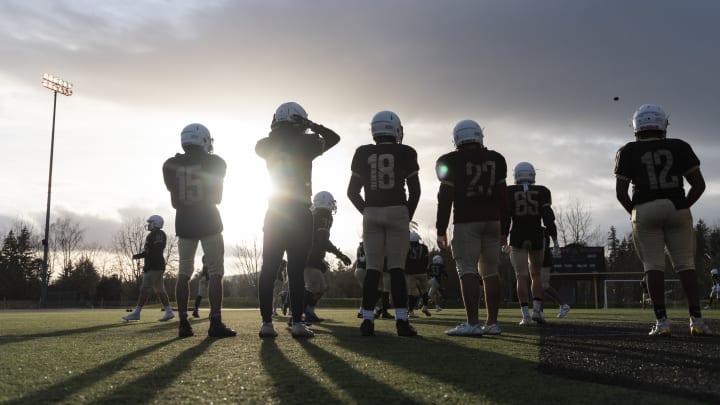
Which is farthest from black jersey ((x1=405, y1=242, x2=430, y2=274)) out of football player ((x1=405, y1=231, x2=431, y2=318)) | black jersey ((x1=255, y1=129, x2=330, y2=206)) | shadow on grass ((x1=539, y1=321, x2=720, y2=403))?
shadow on grass ((x1=539, y1=321, x2=720, y2=403))

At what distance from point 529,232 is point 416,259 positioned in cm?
563

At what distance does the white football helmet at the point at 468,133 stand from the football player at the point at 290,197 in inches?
56.5

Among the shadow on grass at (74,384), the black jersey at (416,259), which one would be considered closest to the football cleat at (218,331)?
the shadow on grass at (74,384)

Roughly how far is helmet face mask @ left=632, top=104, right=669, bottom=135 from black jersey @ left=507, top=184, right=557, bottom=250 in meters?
2.97

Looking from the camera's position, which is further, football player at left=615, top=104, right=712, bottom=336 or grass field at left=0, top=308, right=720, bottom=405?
football player at left=615, top=104, right=712, bottom=336

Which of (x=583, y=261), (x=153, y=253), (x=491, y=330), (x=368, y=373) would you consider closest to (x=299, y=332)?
(x=491, y=330)

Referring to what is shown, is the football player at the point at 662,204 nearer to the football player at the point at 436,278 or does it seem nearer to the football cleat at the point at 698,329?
the football cleat at the point at 698,329

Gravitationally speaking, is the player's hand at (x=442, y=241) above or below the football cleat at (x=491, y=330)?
above

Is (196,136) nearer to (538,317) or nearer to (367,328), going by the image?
(367,328)

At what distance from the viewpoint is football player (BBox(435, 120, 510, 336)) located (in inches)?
247

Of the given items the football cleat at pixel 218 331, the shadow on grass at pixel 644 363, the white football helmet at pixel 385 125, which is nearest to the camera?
the shadow on grass at pixel 644 363

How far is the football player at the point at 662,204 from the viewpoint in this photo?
6043 millimetres

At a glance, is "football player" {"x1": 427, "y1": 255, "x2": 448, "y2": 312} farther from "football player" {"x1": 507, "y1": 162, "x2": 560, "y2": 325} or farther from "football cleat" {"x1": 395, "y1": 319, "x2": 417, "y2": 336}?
"football cleat" {"x1": 395, "y1": 319, "x2": 417, "y2": 336}

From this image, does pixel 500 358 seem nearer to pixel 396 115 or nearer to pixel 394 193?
pixel 394 193
